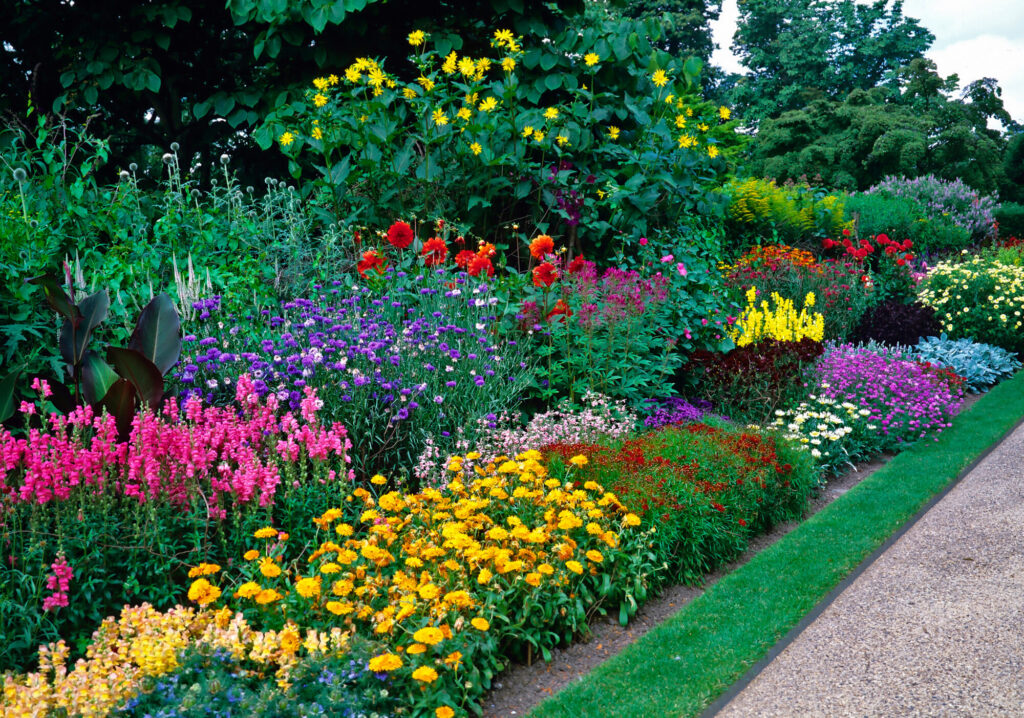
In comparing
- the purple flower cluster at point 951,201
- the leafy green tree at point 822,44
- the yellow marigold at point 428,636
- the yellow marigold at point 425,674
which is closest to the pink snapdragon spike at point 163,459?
the yellow marigold at point 428,636

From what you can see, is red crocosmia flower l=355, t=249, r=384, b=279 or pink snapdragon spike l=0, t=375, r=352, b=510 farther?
red crocosmia flower l=355, t=249, r=384, b=279

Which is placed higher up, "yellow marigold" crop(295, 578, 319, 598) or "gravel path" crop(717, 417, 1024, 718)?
"yellow marigold" crop(295, 578, 319, 598)

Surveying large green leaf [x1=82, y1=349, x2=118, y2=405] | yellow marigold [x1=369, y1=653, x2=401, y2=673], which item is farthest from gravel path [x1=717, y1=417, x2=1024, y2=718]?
large green leaf [x1=82, y1=349, x2=118, y2=405]

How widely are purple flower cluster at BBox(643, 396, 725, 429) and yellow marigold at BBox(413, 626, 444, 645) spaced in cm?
336

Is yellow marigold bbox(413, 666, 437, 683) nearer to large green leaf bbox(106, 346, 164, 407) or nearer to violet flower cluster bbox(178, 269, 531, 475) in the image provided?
violet flower cluster bbox(178, 269, 531, 475)

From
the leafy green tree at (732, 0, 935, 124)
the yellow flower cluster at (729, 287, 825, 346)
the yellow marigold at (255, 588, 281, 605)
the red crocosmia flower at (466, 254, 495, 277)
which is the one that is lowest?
the yellow marigold at (255, 588, 281, 605)

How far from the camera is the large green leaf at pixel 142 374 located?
3604mm

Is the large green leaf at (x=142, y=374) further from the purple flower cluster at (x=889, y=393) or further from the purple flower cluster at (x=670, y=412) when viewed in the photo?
the purple flower cluster at (x=889, y=393)

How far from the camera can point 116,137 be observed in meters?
9.16

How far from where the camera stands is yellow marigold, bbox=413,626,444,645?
256cm

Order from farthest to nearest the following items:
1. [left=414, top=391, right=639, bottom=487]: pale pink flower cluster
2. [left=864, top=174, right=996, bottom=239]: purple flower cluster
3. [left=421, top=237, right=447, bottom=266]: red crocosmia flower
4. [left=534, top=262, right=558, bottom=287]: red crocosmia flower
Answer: [left=864, top=174, right=996, bottom=239]: purple flower cluster, [left=421, top=237, right=447, bottom=266]: red crocosmia flower, [left=534, top=262, right=558, bottom=287]: red crocosmia flower, [left=414, top=391, right=639, bottom=487]: pale pink flower cluster

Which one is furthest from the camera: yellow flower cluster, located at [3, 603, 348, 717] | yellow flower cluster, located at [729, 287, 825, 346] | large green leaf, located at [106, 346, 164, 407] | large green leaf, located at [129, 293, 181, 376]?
yellow flower cluster, located at [729, 287, 825, 346]

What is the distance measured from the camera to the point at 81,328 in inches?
154

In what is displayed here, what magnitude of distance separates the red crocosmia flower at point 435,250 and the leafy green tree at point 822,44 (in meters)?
30.6
